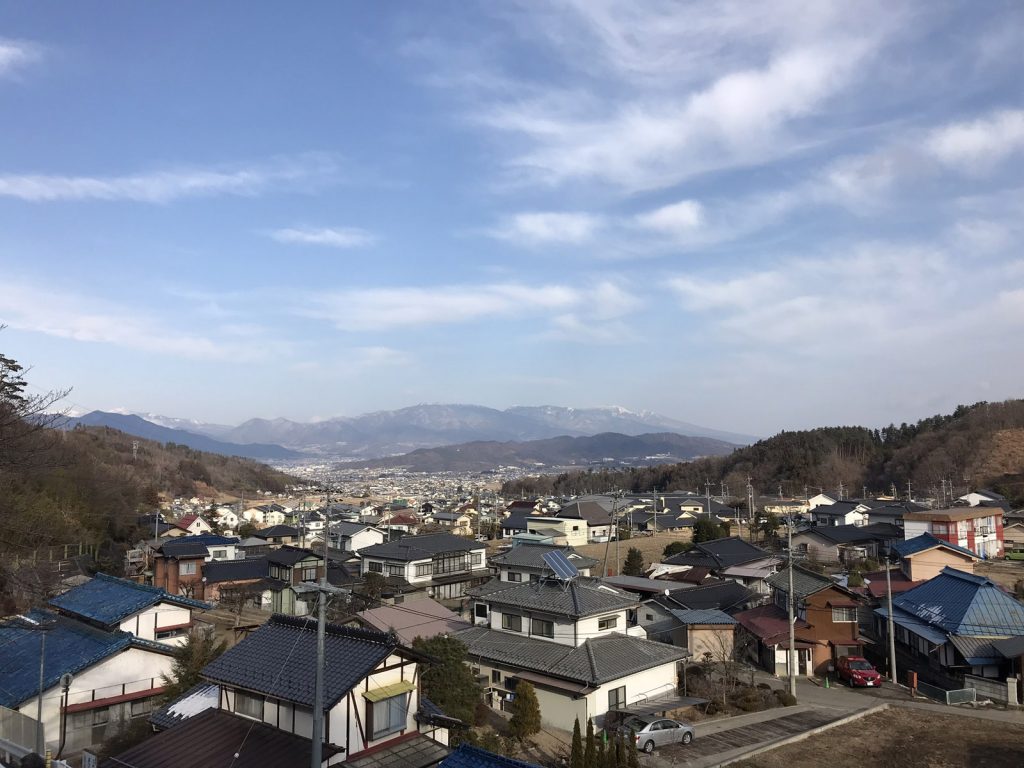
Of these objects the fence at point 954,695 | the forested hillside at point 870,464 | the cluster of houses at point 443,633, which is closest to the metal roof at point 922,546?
the cluster of houses at point 443,633

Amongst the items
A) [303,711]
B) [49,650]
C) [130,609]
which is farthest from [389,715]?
[130,609]

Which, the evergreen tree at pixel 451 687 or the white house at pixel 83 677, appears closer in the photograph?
the evergreen tree at pixel 451 687

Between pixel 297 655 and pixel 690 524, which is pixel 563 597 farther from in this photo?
pixel 690 524

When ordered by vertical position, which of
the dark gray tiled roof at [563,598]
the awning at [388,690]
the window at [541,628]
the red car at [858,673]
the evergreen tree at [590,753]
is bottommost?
the red car at [858,673]

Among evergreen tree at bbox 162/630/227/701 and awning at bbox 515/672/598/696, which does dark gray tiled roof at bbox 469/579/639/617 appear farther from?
evergreen tree at bbox 162/630/227/701

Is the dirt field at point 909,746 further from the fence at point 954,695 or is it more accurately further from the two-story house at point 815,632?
the two-story house at point 815,632

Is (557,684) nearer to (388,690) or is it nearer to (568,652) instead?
(568,652)
